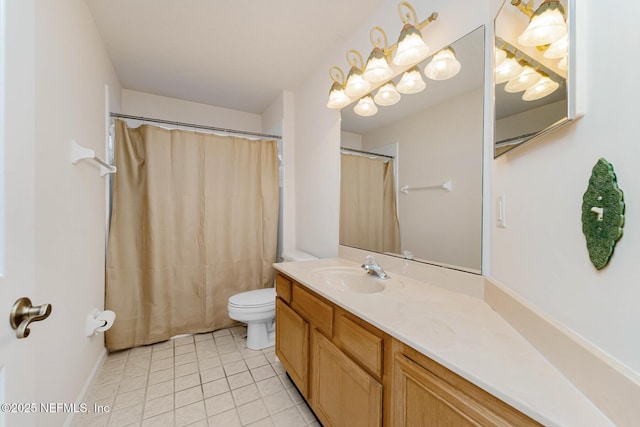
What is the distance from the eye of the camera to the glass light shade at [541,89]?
0.67 m

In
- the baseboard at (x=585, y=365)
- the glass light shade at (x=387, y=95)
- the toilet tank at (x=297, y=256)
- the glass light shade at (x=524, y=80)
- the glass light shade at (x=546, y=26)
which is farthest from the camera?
the toilet tank at (x=297, y=256)

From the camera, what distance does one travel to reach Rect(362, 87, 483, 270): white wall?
1.12m

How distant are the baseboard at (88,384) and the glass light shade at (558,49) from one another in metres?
2.51

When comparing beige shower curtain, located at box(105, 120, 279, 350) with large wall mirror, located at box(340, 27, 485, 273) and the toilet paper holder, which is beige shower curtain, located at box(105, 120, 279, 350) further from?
large wall mirror, located at box(340, 27, 485, 273)

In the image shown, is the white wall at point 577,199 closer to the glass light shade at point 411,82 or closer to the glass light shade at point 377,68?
the glass light shade at point 411,82

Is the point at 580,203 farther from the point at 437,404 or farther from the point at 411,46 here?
the point at 411,46

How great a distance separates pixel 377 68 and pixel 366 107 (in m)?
0.30

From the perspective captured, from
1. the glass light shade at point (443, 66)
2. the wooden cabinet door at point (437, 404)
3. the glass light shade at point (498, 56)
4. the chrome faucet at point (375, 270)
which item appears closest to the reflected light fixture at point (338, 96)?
the glass light shade at point (443, 66)

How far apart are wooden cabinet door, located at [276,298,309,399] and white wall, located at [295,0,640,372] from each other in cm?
98

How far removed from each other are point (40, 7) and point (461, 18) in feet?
5.94

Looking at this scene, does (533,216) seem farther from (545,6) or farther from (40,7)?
(40,7)

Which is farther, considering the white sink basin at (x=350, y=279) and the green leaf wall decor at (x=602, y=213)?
the white sink basin at (x=350, y=279)

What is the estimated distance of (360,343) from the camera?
3.11 feet

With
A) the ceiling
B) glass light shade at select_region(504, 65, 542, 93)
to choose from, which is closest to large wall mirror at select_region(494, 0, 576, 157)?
glass light shade at select_region(504, 65, 542, 93)
